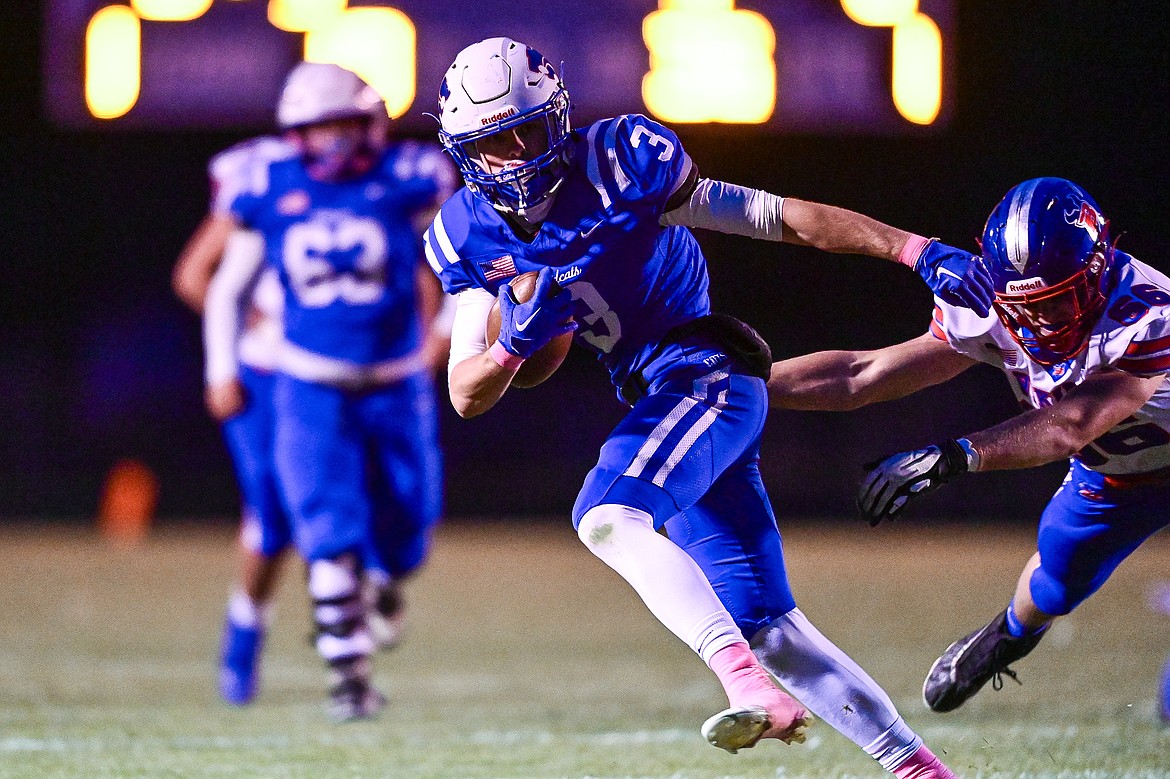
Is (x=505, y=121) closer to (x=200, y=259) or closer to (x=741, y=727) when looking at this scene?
(x=741, y=727)

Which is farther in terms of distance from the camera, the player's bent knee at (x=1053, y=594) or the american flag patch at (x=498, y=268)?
the player's bent knee at (x=1053, y=594)

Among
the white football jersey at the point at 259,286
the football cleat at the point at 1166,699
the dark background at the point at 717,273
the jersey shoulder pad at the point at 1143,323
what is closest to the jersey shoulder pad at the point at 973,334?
the jersey shoulder pad at the point at 1143,323

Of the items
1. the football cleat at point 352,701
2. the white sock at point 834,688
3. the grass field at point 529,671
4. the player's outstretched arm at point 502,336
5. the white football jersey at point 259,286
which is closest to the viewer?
the player's outstretched arm at point 502,336

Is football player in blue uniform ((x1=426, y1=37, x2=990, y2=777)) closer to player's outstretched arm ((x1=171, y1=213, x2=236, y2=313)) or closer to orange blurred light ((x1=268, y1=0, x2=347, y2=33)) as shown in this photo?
orange blurred light ((x1=268, y1=0, x2=347, y2=33))

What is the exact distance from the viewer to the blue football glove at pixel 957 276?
2.57 metres

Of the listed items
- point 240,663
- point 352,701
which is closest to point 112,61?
point 240,663

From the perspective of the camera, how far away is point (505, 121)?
2.69 meters

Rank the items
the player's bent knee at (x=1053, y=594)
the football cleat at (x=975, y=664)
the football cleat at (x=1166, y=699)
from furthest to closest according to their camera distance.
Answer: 1. the football cleat at (x=1166, y=699)
2. the football cleat at (x=975, y=664)
3. the player's bent knee at (x=1053, y=594)

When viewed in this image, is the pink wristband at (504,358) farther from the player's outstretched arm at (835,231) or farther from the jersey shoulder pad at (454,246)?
the player's outstretched arm at (835,231)

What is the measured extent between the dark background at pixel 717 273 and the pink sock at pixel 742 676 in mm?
3262

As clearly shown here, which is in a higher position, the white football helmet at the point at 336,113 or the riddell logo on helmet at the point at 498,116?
the riddell logo on helmet at the point at 498,116

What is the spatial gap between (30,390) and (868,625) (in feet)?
15.8

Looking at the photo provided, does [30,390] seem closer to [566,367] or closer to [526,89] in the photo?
[566,367]

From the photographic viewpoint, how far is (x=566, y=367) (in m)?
8.36
